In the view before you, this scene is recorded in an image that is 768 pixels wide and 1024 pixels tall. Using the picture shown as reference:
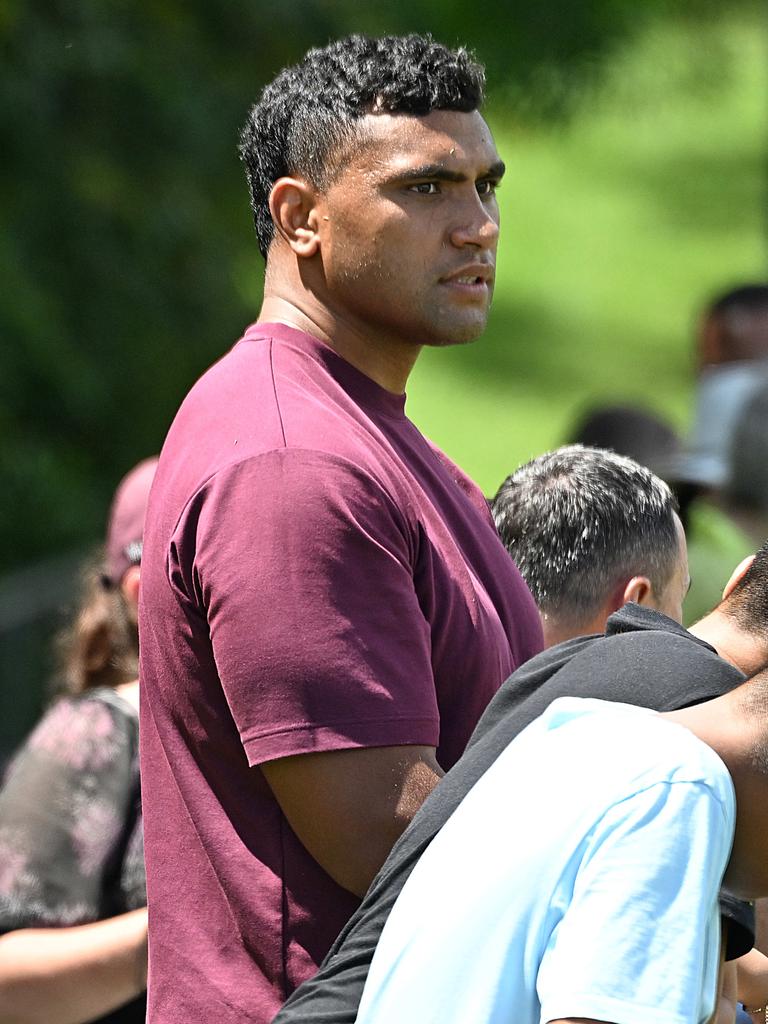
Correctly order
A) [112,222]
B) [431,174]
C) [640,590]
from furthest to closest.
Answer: [112,222] → [640,590] → [431,174]

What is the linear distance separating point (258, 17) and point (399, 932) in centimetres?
803

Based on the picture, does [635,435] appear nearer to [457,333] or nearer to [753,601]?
[457,333]

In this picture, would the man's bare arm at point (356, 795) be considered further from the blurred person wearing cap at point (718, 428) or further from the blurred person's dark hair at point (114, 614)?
the blurred person wearing cap at point (718, 428)

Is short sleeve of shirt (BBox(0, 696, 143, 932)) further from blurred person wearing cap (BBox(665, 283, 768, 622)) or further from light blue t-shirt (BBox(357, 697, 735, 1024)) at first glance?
blurred person wearing cap (BBox(665, 283, 768, 622))

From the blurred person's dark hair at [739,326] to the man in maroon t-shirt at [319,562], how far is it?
140 inches

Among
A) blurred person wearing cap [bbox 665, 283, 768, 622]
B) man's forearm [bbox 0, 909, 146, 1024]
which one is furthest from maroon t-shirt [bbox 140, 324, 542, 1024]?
blurred person wearing cap [bbox 665, 283, 768, 622]

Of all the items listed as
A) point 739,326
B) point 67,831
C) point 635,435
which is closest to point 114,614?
point 67,831

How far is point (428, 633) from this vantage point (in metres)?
1.94

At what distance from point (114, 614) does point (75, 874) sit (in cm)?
70

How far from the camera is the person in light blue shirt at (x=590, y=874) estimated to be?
151cm

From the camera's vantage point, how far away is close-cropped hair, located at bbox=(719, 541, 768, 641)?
183cm

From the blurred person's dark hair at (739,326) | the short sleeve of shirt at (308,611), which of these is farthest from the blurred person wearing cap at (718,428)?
the short sleeve of shirt at (308,611)

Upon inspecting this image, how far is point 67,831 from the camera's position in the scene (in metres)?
2.68

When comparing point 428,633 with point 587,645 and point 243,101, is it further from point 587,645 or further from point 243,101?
point 243,101
